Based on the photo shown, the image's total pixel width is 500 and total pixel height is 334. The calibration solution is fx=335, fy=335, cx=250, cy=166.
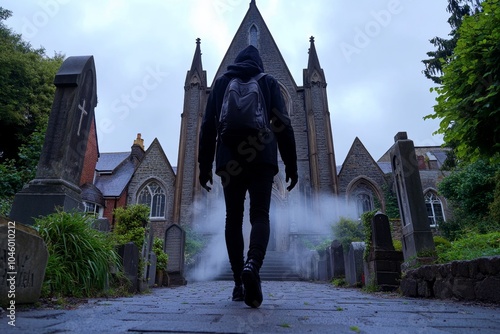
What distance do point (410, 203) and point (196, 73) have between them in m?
19.9

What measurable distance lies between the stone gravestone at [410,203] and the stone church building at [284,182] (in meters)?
11.6

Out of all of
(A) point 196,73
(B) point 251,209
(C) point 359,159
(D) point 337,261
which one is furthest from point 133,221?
(A) point 196,73

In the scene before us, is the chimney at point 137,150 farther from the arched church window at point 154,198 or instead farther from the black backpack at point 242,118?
the black backpack at point 242,118

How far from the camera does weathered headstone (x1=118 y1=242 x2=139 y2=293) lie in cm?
499

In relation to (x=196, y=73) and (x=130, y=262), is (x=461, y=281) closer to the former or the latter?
(x=130, y=262)

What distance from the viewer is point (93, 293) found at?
11.9 feet

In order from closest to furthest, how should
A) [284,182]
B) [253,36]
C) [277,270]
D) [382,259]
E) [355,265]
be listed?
[382,259]
[355,265]
[277,270]
[284,182]
[253,36]

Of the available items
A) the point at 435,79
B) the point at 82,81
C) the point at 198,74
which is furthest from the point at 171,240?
the point at 435,79

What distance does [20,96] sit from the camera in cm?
2195

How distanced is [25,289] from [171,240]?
899 centimetres

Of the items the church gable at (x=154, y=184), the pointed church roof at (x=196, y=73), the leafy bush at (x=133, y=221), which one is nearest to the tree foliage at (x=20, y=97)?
the church gable at (x=154, y=184)

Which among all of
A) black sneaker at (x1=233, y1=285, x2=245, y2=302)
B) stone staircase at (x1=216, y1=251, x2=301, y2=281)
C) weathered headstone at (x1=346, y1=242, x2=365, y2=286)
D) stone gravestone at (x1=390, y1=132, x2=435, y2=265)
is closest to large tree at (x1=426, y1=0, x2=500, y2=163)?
stone gravestone at (x1=390, y1=132, x2=435, y2=265)

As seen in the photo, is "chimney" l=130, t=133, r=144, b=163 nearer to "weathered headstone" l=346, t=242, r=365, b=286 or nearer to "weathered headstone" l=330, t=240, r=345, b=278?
"weathered headstone" l=330, t=240, r=345, b=278

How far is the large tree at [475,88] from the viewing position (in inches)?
204
